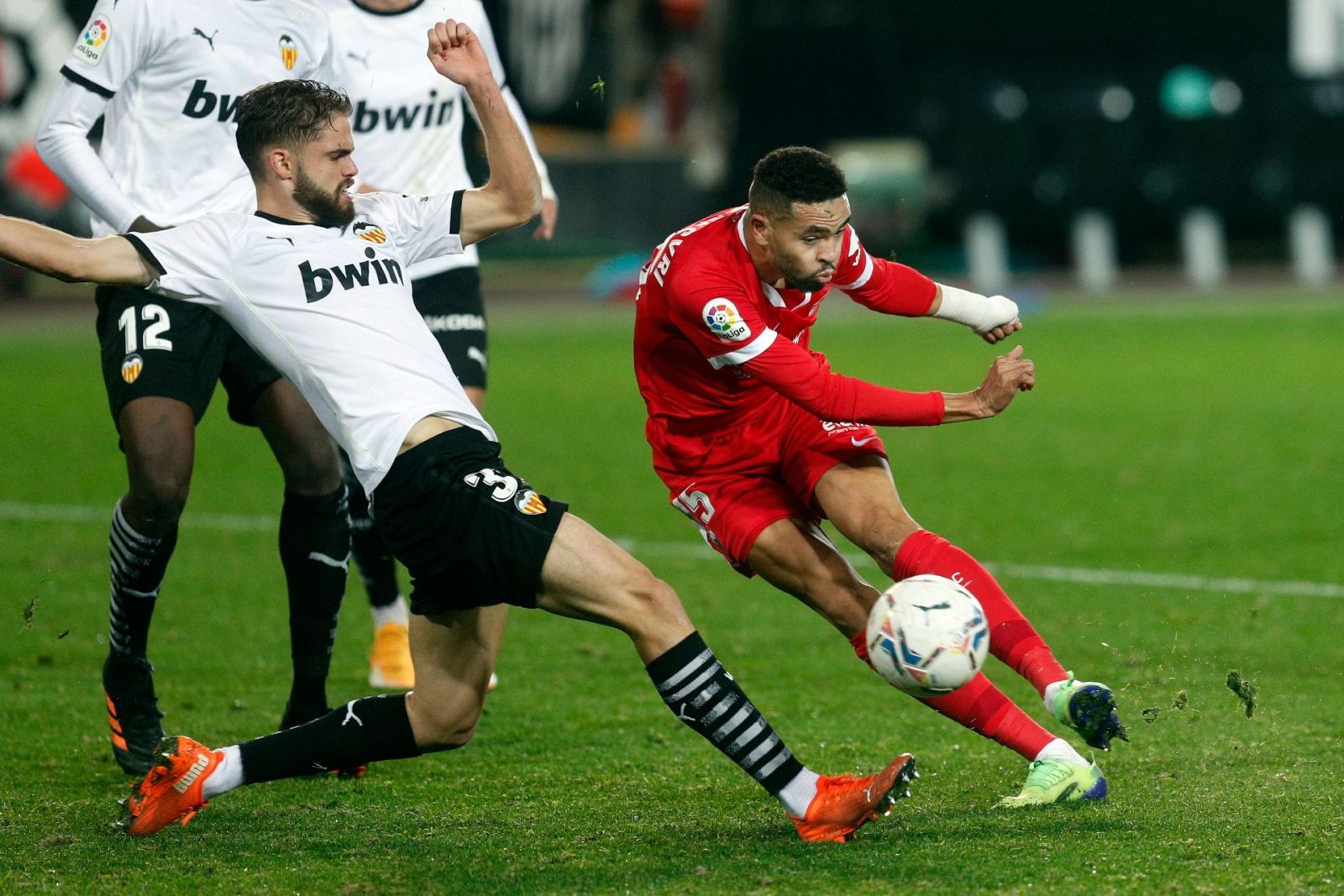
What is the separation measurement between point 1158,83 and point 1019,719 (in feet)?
62.1

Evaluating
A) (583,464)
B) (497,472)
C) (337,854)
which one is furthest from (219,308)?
(583,464)

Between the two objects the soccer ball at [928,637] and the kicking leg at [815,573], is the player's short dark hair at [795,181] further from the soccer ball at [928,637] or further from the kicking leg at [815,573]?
the soccer ball at [928,637]

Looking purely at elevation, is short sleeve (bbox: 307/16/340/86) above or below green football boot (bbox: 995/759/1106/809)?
above

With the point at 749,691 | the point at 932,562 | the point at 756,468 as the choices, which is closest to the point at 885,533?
the point at 932,562

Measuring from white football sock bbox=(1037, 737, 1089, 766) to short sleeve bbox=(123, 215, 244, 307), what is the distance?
2.45 meters

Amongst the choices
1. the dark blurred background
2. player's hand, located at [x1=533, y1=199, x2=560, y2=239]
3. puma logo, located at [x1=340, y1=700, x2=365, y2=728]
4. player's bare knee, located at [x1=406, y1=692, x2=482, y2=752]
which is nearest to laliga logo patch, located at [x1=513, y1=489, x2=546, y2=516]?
player's bare knee, located at [x1=406, y1=692, x2=482, y2=752]

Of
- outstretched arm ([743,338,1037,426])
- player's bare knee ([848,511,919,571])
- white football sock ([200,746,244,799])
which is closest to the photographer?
white football sock ([200,746,244,799])

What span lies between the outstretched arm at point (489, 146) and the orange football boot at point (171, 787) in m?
1.56

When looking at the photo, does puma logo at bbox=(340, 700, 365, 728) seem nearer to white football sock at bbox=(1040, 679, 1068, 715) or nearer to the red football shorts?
the red football shorts

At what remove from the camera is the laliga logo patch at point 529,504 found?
4.27 meters

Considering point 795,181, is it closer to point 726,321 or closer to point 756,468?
point 726,321

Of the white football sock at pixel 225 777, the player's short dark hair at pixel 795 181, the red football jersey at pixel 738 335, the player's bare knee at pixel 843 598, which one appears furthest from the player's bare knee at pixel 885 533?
the white football sock at pixel 225 777

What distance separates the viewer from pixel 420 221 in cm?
491

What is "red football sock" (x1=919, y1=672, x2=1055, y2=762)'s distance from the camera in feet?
15.7
